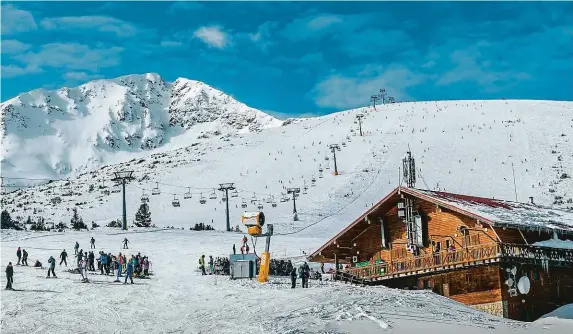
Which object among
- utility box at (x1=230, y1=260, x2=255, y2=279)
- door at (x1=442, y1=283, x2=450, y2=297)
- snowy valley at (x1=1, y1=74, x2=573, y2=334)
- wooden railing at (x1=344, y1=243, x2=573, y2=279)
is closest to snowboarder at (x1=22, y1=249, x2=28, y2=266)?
snowy valley at (x1=1, y1=74, x2=573, y2=334)

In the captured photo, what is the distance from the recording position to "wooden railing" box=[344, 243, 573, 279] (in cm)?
3027

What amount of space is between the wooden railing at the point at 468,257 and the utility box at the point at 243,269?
5.17 metres

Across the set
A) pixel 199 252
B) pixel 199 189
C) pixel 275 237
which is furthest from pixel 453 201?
pixel 199 189

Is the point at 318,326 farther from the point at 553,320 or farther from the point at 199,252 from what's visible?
the point at 199,252

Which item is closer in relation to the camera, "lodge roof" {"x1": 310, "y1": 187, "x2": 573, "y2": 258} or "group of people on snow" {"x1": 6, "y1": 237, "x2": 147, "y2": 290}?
"lodge roof" {"x1": 310, "y1": 187, "x2": 573, "y2": 258}

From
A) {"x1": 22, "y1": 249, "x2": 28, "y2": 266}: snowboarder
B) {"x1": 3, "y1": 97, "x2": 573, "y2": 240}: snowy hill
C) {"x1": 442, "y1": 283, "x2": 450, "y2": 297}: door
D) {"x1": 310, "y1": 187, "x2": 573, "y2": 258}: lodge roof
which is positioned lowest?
{"x1": 442, "y1": 283, "x2": 450, "y2": 297}: door

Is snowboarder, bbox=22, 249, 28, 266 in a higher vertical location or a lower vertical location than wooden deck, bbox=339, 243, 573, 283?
higher

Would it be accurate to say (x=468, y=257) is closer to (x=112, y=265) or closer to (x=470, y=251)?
(x=470, y=251)

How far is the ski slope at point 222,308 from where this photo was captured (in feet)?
77.0

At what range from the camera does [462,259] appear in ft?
103

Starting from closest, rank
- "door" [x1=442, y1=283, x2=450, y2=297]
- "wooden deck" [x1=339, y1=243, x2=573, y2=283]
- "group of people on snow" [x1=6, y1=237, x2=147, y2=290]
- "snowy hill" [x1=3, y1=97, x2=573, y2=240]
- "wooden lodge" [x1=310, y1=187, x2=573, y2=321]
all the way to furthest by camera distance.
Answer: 1. "wooden deck" [x1=339, y1=243, x2=573, y2=283]
2. "wooden lodge" [x1=310, y1=187, x2=573, y2=321]
3. "door" [x1=442, y1=283, x2=450, y2=297]
4. "group of people on snow" [x1=6, y1=237, x2=147, y2=290]
5. "snowy hill" [x1=3, y1=97, x2=573, y2=240]

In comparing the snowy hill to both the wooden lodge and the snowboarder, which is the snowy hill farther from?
the snowboarder

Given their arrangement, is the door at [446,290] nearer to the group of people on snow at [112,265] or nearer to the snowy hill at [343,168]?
the group of people on snow at [112,265]

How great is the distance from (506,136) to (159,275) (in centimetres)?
7576
